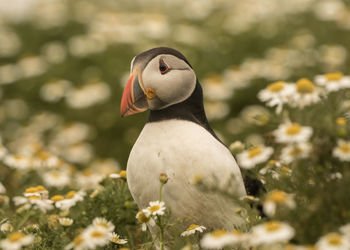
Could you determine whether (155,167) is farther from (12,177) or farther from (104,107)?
(104,107)

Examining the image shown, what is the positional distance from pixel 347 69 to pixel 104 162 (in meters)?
3.51

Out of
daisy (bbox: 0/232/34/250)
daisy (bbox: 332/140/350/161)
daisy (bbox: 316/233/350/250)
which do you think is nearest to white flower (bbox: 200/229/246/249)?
daisy (bbox: 316/233/350/250)

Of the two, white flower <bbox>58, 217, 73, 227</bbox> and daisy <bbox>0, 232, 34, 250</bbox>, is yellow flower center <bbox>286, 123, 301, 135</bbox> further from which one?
white flower <bbox>58, 217, 73, 227</bbox>

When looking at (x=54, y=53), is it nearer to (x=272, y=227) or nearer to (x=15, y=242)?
(x=15, y=242)

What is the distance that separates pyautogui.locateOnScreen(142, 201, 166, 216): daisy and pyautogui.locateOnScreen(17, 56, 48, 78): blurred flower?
718 cm

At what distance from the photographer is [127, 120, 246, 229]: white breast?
3127 mm

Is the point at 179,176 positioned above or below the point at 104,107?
above

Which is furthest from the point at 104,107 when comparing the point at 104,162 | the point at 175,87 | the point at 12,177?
the point at 175,87

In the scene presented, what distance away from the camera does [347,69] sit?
8.26 metres

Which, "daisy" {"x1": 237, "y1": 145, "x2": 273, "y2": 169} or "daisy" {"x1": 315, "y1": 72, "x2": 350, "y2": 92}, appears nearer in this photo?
"daisy" {"x1": 237, "y1": 145, "x2": 273, "y2": 169}

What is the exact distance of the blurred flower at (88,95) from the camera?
8602 millimetres

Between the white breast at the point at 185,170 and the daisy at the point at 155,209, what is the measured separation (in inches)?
6.4

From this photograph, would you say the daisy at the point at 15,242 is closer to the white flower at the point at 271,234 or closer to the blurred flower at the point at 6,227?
the blurred flower at the point at 6,227

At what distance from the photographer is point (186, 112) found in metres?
3.31
